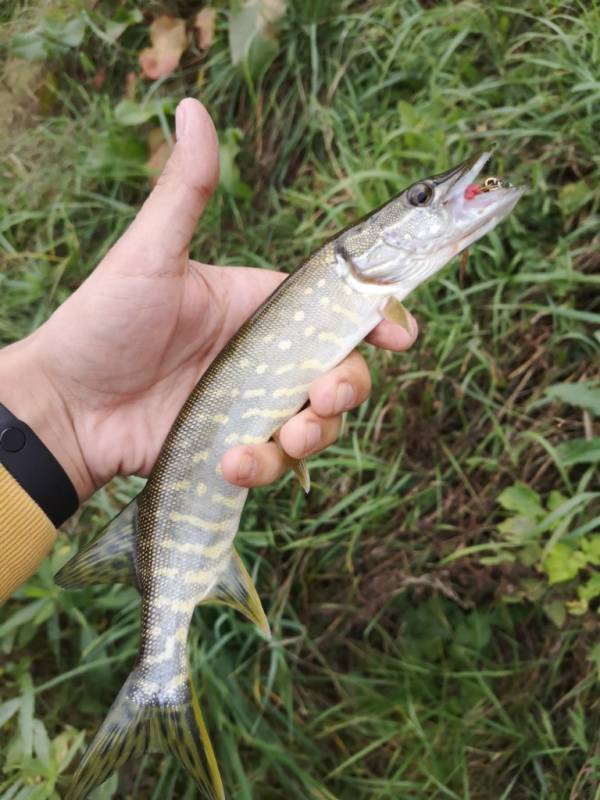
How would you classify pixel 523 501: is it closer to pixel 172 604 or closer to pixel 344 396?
pixel 344 396

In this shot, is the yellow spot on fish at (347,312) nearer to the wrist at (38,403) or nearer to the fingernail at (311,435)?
the fingernail at (311,435)

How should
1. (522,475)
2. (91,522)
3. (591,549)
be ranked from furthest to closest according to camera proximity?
(91,522)
(522,475)
(591,549)

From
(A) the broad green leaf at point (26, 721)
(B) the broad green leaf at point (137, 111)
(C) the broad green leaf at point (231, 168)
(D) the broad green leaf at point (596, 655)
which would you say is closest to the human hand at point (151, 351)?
(A) the broad green leaf at point (26, 721)

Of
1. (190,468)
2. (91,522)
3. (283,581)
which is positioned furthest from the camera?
(91,522)

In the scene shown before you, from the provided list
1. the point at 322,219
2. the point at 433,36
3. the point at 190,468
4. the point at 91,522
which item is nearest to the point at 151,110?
the point at 322,219

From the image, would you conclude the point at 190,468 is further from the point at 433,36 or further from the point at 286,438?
the point at 433,36

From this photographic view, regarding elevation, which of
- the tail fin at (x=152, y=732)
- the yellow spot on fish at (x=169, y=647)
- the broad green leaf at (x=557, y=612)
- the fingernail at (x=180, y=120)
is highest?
the fingernail at (x=180, y=120)

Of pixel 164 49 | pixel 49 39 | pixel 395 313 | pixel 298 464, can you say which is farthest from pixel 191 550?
pixel 49 39
